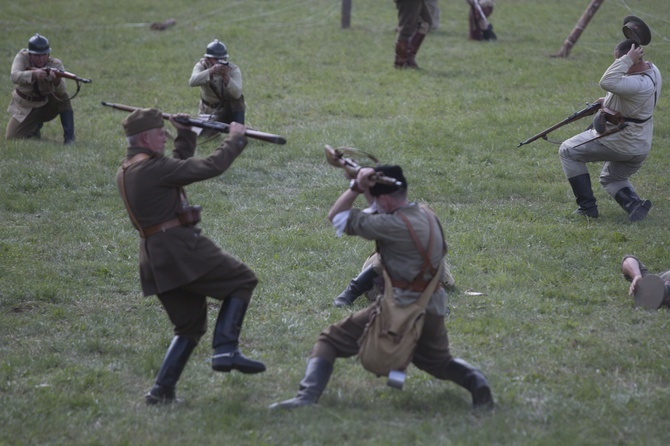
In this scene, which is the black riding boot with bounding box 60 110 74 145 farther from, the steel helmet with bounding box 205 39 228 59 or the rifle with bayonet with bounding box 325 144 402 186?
the rifle with bayonet with bounding box 325 144 402 186

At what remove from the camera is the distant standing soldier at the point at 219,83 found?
1302 centimetres

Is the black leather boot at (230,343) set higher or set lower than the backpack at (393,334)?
lower

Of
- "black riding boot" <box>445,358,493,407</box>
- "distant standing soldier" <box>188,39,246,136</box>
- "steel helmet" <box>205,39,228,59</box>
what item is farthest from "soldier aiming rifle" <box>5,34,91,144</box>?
"black riding boot" <box>445,358,493,407</box>

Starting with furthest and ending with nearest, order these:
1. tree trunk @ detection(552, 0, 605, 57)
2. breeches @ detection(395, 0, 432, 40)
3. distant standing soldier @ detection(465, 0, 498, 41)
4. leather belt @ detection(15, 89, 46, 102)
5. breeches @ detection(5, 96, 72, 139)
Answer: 1. distant standing soldier @ detection(465, 0, 498, 41)
2. tree trunk @ detection(552, 0, 605, 57)
3. breeches @ detection(395, 0, 432, 40)
4. breeches @ detection(5, 96, 72, 139)
5. leather belt @ detection(15, 89, 46, 102)

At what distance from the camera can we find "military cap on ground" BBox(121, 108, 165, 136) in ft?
20.0

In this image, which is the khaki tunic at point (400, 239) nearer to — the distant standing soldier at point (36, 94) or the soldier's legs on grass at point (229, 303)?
the soldier's legs on grass at point (229, 303)

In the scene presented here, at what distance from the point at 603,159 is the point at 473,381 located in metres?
5.37

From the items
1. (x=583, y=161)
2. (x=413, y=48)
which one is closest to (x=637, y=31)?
(x=583, y=161)

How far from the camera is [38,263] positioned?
9227mm

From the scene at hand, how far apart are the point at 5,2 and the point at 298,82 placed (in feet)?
37.1

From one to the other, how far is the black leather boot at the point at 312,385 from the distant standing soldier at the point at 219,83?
7275mm

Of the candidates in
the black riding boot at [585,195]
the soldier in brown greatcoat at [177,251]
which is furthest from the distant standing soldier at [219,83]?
the soldier in brown greatcoat at [177,251]

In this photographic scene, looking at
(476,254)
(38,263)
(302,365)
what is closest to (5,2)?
(38,263)

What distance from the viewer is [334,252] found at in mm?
9547
